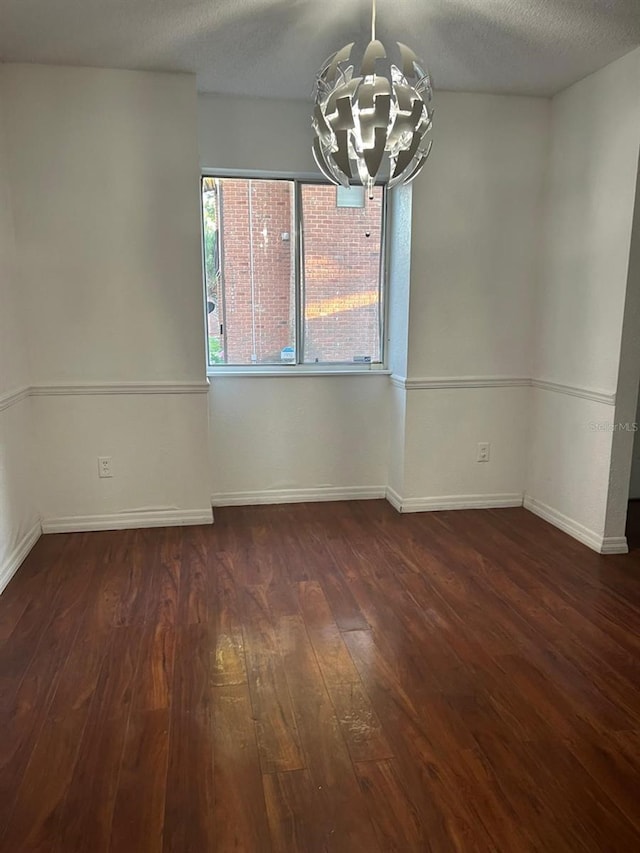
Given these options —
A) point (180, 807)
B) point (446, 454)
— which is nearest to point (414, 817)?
point (180, 807)

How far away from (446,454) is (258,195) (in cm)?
203

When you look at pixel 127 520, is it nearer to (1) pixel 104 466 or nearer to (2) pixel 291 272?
(1) pixel 104 466

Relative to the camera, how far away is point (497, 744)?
182 cm

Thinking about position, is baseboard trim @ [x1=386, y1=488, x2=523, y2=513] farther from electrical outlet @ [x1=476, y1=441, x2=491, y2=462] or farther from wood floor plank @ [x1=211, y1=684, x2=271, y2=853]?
wood floor plank @ [x1=211, y1=684, x2=271, y2=853]

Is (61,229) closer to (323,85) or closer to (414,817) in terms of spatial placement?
(323,85)

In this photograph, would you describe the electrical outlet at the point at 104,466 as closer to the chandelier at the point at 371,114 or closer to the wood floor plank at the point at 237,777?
the wood floor plank at the point at 237,777

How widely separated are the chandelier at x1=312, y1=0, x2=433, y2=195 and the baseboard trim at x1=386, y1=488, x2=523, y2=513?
2278 millimetres

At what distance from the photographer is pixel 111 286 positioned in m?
3.31

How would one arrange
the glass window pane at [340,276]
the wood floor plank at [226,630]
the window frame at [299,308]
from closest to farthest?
1. the wood floor plank at [226,630]
2. the window frame at [299,308]
3. the glass window pane at [340,276]

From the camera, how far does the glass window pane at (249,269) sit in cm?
371

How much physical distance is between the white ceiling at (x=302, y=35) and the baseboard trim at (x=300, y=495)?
2451mm

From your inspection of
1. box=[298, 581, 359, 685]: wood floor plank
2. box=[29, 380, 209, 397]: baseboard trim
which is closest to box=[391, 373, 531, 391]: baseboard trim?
box=[29, 380, 209, 397]: baseboard trim

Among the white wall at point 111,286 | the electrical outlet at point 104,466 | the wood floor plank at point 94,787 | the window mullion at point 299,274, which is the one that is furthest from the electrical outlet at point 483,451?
the wood floor plank at point 94,787

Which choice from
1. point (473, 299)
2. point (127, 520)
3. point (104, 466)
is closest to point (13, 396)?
point (104, 466)
